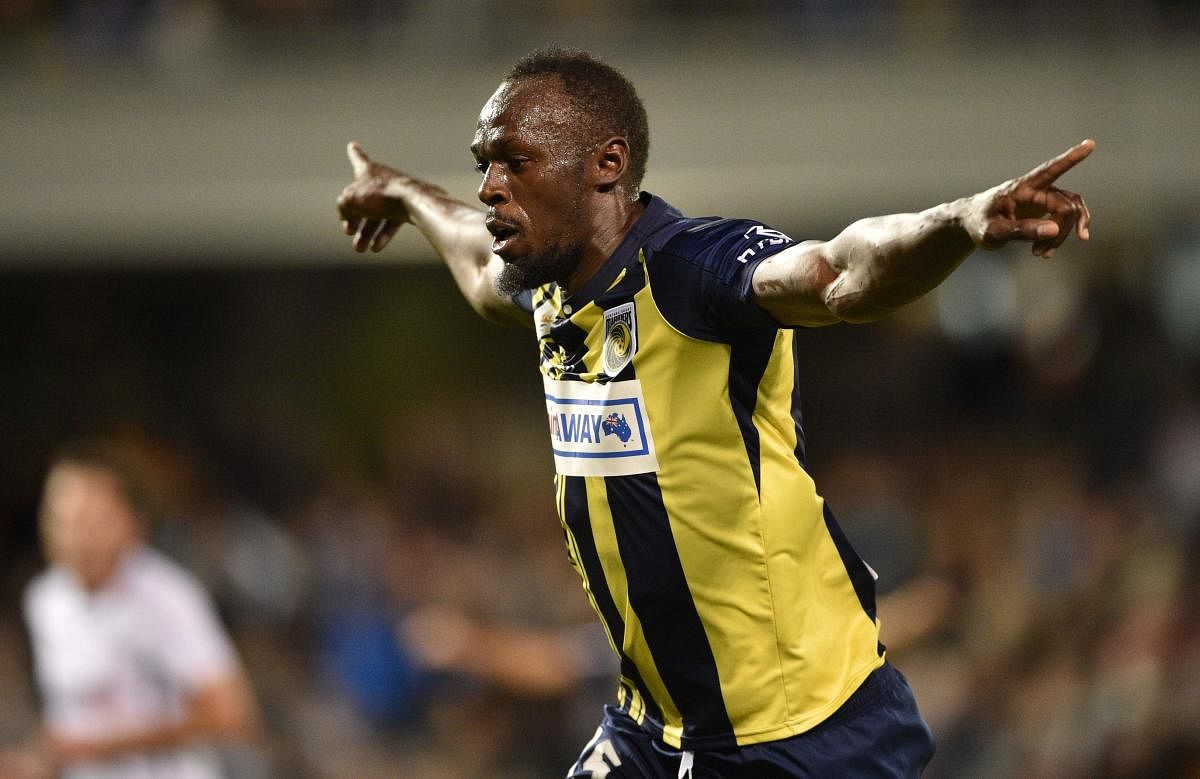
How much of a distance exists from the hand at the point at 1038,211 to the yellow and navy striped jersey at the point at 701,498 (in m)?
0.64

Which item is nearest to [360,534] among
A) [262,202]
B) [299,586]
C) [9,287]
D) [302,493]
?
[299,586]

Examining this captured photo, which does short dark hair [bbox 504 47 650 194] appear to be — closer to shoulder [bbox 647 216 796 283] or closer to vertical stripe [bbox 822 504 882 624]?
shoulder [bbox 647 216 796 283]

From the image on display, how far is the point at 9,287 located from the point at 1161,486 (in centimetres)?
1051

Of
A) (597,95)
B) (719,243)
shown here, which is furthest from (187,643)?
(719,243)

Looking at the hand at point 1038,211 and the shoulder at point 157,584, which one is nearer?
the hand at point 1038,211

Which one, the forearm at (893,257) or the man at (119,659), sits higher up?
the forearm at (893,257)

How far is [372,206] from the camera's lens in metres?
4.58

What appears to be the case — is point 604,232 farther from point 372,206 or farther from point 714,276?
point 372,206

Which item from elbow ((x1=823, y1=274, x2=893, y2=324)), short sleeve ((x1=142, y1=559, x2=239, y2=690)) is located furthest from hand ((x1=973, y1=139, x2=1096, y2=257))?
short sleeve ((x1=142, y1=559, x2=239, y2=690))

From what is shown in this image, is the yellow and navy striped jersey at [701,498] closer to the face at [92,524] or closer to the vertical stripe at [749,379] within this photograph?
the vertical stripe at [749,379]

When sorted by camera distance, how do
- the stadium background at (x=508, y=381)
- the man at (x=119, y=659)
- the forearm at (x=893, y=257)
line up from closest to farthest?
the forearm at (x=893, y=257), the man at (x=119, y=659), the stadium background at (x=508, y=381)

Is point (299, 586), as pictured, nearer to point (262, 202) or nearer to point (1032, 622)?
point (262, 202)

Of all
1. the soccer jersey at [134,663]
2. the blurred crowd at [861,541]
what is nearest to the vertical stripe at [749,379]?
the soccer jersey at [134,663]

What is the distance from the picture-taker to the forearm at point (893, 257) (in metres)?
2.74
